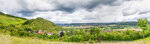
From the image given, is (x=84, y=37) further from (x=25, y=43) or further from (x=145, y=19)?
(x=25, y=43)

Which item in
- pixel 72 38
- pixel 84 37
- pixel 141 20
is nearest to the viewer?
pixel 141 20

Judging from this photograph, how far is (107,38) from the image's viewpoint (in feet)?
211

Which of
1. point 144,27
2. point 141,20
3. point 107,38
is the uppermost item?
point 141,20

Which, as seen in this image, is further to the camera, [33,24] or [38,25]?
[33,24]

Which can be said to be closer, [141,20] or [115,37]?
[141,20]

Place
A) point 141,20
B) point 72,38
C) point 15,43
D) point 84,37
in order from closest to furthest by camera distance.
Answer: point 15,43 < point 141,20 < point 72,38 < point 84,37

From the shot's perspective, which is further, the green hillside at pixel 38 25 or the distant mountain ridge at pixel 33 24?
the distant mountain ridge at pixel 33 24

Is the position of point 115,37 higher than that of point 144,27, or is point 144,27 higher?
point 144,27

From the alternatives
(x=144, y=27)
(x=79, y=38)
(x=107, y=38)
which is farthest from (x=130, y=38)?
(x=144, y=27)

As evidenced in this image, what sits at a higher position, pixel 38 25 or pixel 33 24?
pixel 33 24

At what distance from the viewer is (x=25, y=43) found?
479 cm

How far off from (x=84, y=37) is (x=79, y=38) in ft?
18.5

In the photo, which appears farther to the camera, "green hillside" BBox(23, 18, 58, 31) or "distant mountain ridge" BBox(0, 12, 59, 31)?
"distant mountain ridge" BBox(0, 12, 59, 31)

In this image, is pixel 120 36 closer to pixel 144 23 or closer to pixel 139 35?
pixel 139 35
